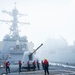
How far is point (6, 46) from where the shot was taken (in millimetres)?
36719

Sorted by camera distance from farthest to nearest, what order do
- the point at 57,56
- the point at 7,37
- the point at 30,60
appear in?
the point at 57,56
the point at 7,37
the point at 30,60

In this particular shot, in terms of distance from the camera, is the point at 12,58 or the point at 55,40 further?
the point at 55,40

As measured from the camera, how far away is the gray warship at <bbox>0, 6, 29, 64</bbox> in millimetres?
33125

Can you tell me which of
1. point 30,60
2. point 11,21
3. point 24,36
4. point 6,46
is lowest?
point 30,60

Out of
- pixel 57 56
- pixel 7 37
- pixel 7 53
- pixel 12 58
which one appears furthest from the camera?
pixel 57 56

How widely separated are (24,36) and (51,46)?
3797 cm

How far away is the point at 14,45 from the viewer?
3666 centimetres

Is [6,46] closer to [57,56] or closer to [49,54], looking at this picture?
[57,56]

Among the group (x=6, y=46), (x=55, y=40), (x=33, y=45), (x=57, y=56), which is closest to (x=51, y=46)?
(x=55, y=40)

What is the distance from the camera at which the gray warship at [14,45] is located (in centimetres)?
3312

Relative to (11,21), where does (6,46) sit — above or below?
below

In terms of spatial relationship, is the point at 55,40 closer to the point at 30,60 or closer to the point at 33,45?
the point at 33,45

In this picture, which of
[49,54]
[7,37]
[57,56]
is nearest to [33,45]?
[7,37]

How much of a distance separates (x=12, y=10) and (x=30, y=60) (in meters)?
20.4
